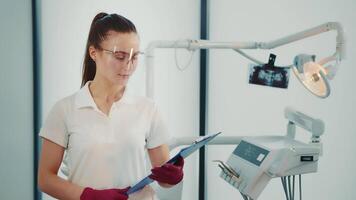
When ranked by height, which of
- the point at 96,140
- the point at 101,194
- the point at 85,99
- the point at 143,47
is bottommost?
the point at 101,194

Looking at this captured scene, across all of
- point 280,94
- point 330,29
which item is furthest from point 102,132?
point 280,94

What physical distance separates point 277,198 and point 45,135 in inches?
62.3

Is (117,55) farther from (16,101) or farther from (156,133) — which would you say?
(16,101)

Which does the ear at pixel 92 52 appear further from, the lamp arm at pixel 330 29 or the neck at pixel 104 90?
the lamp arm at pixel 330 29

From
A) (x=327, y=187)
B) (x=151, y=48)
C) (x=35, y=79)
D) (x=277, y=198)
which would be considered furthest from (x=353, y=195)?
(x=35, y=79)

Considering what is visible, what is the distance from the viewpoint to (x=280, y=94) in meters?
2.15

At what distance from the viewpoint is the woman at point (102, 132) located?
1.15 meters

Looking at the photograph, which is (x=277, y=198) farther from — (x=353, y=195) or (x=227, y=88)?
(x=227, y=88)

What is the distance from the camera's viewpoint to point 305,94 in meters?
2.05

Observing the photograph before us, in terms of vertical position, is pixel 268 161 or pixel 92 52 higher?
pixel 92 52

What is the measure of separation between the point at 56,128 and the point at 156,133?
351 mm

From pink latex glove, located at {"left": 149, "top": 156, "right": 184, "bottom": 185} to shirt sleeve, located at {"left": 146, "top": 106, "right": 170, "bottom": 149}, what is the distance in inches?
7.1

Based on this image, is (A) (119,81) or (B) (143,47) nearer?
(A) (119,81)

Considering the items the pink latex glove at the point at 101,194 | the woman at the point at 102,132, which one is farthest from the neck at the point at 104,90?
the pink latex glove at the point at 101,194
